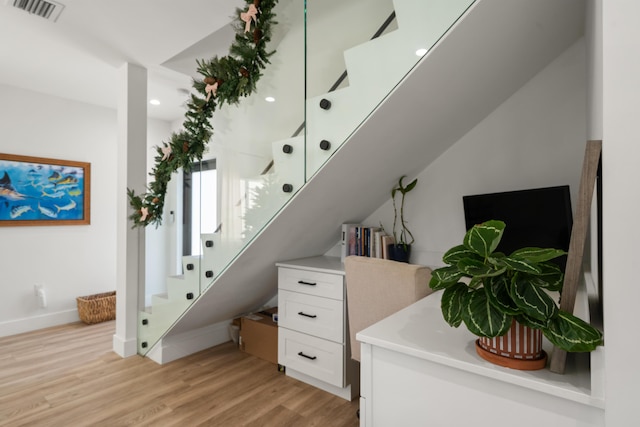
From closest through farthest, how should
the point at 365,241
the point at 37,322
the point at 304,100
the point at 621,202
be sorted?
the point at 621,202
the point at 304,100
the point at 365,241
the point at 37,322

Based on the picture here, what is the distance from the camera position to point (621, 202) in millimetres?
676

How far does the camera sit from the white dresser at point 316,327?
2260 mm

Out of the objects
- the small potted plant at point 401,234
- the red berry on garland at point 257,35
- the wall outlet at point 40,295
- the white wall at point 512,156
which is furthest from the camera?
the wall outlet at point 40,295

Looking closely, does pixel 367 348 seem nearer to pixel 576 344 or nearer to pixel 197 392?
pixel 576 344

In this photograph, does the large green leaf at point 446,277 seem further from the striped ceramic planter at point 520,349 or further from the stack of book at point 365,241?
the stack of book at point 365,241

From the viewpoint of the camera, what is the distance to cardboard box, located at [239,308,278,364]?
2.82 metres

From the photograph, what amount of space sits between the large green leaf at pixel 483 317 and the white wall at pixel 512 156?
1.59 meters

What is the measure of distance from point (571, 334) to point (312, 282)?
1.75 meters

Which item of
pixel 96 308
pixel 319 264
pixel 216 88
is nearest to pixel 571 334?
pixel 319 264

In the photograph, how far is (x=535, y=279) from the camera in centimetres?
91

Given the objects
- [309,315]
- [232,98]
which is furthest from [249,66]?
[309,315]

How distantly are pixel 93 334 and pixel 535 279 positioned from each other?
12.9ft

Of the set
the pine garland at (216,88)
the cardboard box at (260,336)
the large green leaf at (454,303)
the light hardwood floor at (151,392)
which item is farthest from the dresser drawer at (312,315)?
the large green leaf at (454,303)

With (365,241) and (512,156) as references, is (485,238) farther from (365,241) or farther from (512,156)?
(365,241)
